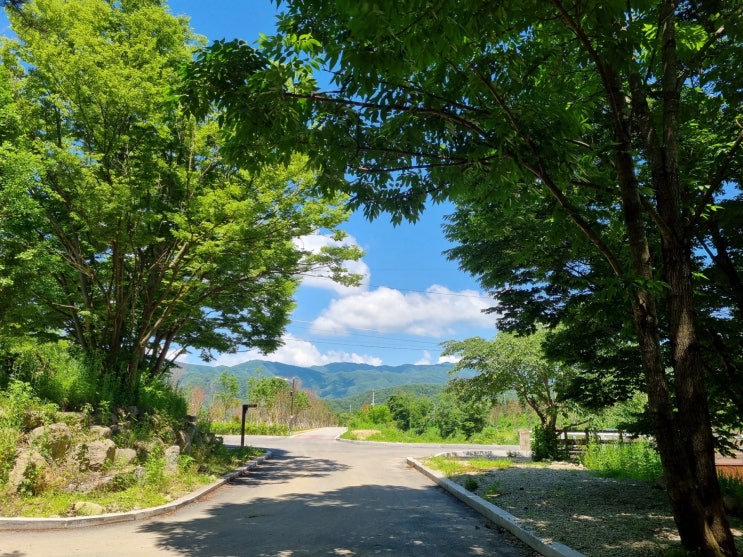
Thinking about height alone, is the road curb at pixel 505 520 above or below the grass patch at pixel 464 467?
above

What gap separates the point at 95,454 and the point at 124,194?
5416 mm

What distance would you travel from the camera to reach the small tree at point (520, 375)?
17.3m

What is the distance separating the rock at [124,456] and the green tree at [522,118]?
24.8 ft

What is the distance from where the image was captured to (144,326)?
14.1 meters

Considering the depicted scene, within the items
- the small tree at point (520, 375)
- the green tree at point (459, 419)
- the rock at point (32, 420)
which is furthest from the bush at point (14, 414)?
the green tree at point (459, 419)

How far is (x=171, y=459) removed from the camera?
1089 cm

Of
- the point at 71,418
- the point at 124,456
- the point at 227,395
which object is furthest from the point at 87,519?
the point at 227,395

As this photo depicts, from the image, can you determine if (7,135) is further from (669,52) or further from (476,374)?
(476,374)

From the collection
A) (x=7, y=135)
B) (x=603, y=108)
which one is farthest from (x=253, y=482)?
(x=603, y=108)

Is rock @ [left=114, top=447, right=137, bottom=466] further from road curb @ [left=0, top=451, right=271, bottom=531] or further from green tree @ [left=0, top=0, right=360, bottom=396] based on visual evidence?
green tree @ [left=0, top=0, right=360, bottom=396]

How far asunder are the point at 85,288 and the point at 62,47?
20.6 feet

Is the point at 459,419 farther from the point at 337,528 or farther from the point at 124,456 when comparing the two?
the point at 337,528

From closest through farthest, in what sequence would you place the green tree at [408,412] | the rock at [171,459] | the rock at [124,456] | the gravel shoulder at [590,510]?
the gravel shoulder at [590,510], the rock at [124,456], the rock at [171,459], the green tree at [408,412]

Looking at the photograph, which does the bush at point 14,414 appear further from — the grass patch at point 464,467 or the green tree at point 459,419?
the green tree at point 459,419
